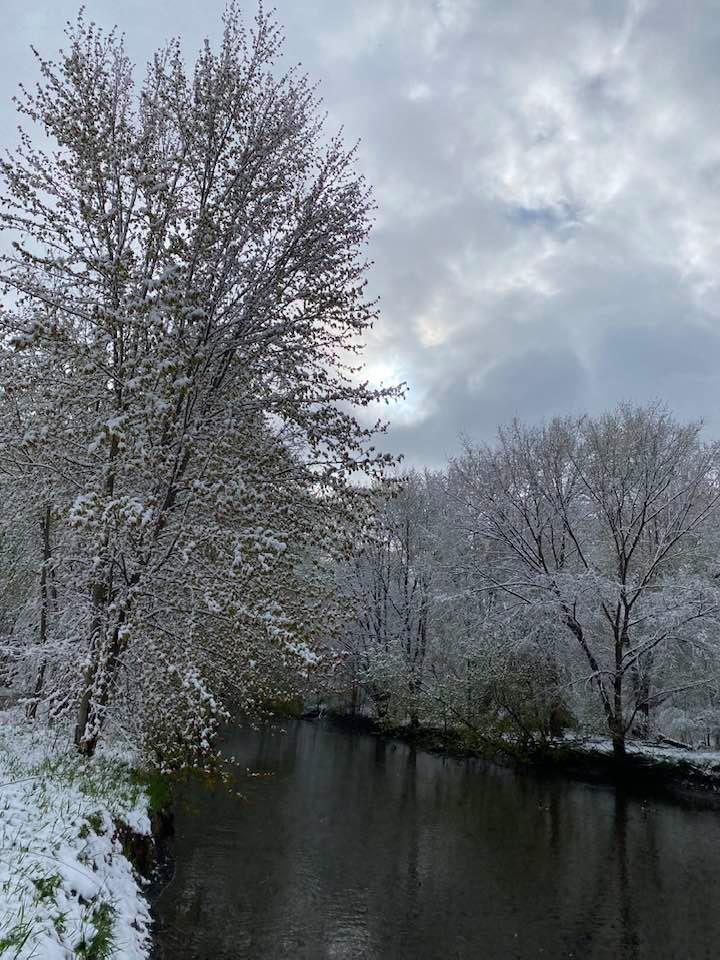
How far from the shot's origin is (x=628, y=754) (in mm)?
21750

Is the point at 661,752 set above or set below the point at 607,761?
above

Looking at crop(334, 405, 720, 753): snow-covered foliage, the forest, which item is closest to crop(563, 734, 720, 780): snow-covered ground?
crop(334, 405, 720, 753): snow-covered foliage

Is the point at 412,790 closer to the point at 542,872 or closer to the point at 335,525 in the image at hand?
the point at 542,872

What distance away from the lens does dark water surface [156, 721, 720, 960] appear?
8.66 metres

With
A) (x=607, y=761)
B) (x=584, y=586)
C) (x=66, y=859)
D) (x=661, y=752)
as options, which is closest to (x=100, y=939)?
(x=66, y=859)

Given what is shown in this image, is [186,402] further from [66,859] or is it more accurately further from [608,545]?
[608,545]

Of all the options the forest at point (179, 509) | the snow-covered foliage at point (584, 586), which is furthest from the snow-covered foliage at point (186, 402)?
the snow-covered foliage at point (584, 586)

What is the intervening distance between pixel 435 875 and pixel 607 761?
1342 centimetres

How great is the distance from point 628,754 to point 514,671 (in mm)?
4887

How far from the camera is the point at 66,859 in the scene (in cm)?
601

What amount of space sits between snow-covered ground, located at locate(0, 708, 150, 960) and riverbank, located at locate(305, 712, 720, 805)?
17339 millimetres

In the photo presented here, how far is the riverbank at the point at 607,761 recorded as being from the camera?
66.1 feet

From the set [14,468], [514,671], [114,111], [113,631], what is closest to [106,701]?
[113,631]

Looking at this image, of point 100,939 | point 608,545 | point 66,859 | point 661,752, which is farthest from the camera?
point 608,545
